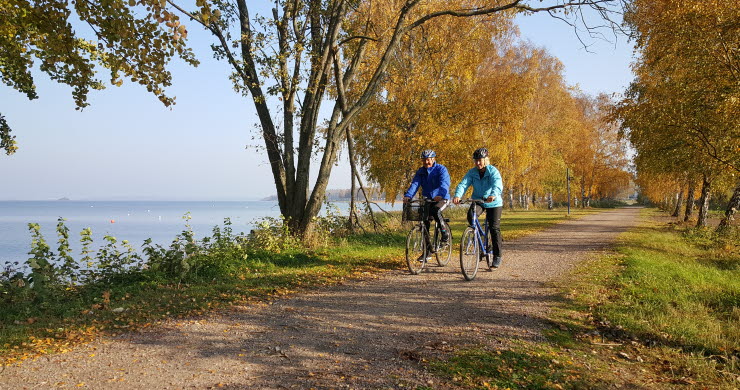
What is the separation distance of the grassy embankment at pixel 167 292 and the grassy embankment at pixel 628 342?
11.7 ft

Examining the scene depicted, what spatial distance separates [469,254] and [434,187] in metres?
1.33

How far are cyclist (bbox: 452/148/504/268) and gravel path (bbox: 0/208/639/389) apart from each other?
118 cm

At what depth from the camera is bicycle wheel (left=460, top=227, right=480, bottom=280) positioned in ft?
26.2

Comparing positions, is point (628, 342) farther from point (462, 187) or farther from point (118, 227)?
point (118, 227)

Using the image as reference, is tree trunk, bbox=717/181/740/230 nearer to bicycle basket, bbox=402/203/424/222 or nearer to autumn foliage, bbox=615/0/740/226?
autumn foliage, bbox=615/0/740/226

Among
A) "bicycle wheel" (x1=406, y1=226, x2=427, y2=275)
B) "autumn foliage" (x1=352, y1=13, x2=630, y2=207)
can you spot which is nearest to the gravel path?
"bicycle wheel" (x1=406, y1=226, x2=427, y2=275)

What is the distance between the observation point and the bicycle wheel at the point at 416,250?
27.8 feet

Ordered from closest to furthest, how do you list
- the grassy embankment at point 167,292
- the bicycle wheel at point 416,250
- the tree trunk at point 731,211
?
the grassy embankment at point 167,292, the bicycle wheel at point 416,250, the tree trunk at point 731,211

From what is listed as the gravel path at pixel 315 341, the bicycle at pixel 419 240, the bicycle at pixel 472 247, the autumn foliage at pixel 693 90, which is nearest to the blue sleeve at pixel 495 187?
the bicycle at pixel 472 247

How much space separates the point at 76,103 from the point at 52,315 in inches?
152

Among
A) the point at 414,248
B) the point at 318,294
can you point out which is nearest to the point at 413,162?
the point at 414,248

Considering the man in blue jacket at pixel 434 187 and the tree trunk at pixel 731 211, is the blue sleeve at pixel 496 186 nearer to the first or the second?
the man in blue jacket at pixel 434 187

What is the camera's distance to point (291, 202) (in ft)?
39.7

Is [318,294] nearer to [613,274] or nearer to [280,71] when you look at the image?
[613,274]
